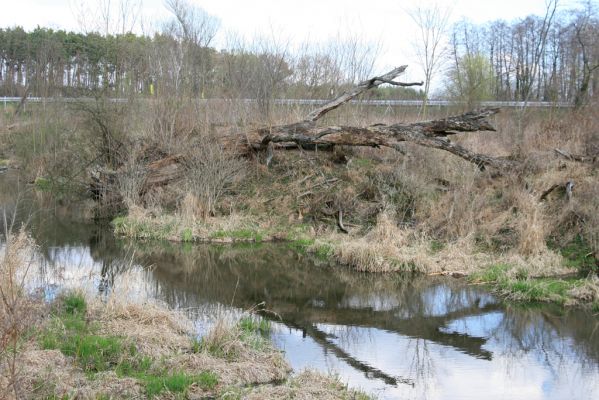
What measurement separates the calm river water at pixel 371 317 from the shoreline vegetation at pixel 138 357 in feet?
1.98

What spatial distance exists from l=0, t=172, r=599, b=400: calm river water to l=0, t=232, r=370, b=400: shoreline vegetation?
602mm

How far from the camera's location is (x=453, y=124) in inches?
707

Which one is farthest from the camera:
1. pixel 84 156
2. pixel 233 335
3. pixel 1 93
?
pixel 1 93

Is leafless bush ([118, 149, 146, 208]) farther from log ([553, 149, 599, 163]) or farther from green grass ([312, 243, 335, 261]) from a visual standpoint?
log ([553, 149, 599, 163])

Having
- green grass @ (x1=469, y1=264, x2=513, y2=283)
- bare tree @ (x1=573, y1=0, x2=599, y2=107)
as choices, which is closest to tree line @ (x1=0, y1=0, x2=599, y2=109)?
bare tree @ (x1=573, y1=0, x2=599, y2=107)

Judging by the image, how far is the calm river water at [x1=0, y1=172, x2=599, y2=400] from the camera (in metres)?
8.67

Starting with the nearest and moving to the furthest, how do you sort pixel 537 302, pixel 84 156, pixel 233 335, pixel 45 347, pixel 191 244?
pixel 45 347 → pixel 233 335 → pixel 537 302 → pixel 191 244 → pixel 84 156

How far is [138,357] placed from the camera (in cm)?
793

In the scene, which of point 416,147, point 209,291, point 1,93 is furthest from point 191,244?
point 1,93

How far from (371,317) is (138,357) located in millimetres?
4988

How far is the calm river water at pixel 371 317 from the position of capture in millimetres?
8672

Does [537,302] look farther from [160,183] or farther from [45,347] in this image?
Answer: [160,183]

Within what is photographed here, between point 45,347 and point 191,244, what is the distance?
31.8ft

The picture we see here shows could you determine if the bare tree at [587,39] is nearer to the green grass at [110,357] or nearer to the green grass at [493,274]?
the green grass at [493,274]
